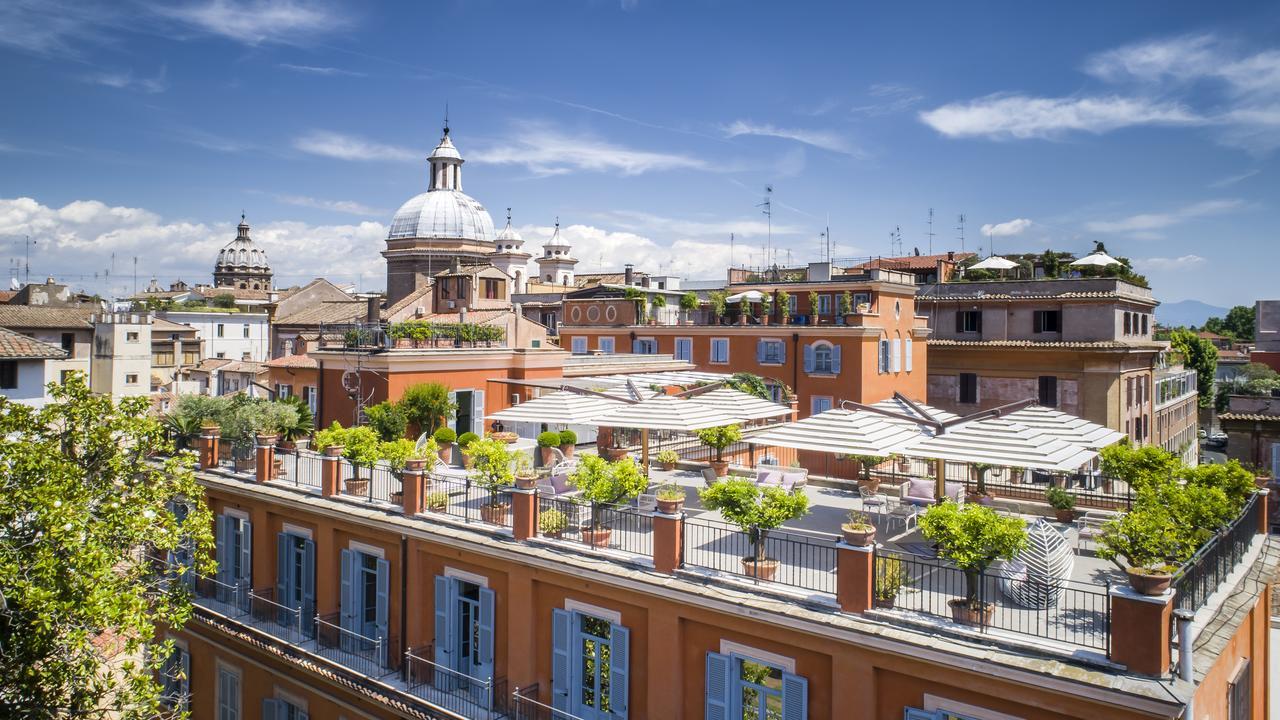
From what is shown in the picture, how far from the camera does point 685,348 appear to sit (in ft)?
144

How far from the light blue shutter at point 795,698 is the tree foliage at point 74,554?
24.9ft

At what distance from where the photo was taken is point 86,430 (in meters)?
11.6

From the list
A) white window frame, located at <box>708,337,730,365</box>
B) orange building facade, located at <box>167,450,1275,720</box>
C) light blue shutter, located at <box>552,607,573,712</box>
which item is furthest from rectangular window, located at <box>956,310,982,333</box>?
light blue shutter, located at <box>552,607,573,712</box>

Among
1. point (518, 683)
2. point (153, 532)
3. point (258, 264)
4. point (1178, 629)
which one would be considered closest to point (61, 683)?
point (153, 532)

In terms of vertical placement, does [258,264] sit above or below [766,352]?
above

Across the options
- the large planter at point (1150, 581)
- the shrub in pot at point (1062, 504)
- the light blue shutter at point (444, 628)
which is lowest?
the light blue shutter at point (444, 628)

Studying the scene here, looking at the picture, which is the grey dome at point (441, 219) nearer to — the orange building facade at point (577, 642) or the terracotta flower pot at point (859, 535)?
the orange building facade at point (577, 642)

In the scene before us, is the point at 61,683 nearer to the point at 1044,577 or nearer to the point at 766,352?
the point at 1044,577

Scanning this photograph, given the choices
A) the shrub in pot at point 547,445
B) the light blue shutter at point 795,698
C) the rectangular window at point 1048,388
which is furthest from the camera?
the rectangular window at point 1048,388

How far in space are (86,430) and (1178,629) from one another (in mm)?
13758

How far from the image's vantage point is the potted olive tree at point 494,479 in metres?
13.8

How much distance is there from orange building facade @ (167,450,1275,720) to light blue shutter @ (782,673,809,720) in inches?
1.0

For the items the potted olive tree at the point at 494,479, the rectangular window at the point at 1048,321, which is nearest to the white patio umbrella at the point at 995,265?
the rectangular window at the point at 1048,321

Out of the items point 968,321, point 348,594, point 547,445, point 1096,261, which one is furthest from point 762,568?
point 1096,261
